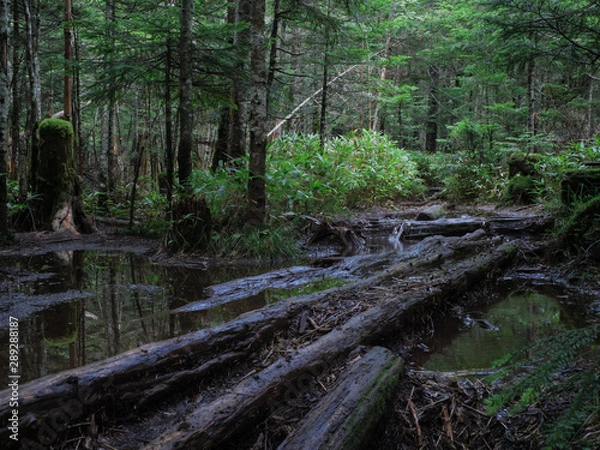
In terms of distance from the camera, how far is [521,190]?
37.1 ft

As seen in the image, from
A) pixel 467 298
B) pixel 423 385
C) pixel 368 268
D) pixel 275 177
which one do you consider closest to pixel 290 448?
pixel 423 385

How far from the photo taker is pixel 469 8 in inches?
707

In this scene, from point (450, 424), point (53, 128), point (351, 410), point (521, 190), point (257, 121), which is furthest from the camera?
point (521, 190)

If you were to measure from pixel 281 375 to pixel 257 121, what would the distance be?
17.4 feet

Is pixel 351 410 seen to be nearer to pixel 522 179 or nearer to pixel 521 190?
pixel 521 190

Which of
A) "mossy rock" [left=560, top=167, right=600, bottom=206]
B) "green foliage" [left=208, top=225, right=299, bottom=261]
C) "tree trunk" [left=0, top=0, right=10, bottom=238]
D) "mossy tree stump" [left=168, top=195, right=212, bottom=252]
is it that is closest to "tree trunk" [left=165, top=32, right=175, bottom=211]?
"mossy tree stump" [left=168, top=195, right=212, bottom=252]

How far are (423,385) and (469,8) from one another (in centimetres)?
2006

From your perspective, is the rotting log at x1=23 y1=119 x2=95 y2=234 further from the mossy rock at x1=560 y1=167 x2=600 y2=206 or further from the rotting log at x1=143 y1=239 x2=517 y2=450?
the mossy rock at x1=560 y1=167 x2=600 y2=206

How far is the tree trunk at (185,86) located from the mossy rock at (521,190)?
356 inches

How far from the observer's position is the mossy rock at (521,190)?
11117 mm

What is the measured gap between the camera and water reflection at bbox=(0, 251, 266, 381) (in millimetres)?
3166

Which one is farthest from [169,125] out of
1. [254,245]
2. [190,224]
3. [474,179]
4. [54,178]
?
[474,179]

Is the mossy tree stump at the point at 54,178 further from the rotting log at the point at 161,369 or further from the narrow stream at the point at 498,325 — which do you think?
the narrow stream at the point at 498,325

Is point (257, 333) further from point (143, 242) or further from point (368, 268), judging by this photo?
point (143, 242)
